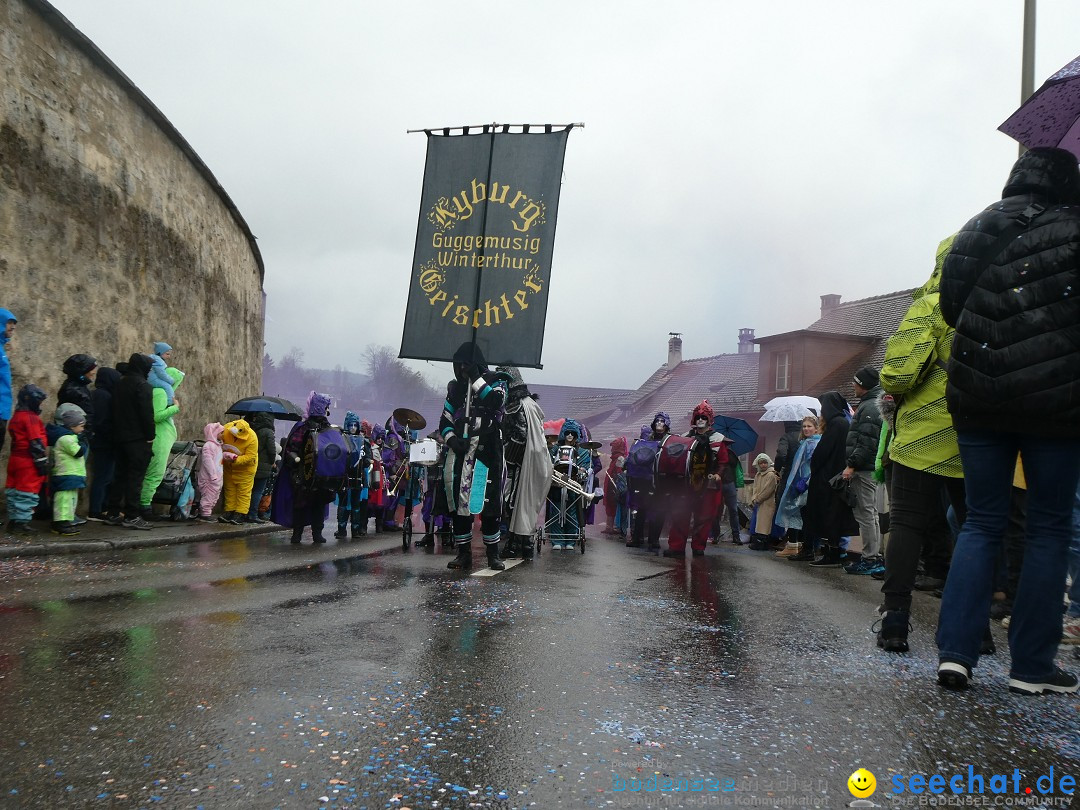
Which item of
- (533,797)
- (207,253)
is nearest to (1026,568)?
(533,797)

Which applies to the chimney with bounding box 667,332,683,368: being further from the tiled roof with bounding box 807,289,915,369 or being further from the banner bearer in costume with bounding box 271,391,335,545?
the banner bearer in costume with bounding box 271,391,335,545

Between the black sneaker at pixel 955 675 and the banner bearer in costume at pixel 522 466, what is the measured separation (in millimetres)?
5552

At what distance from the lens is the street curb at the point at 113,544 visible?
782 centimetres

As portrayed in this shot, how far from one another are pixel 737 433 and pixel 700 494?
2.35 m

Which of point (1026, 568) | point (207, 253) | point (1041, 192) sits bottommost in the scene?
point (1026, 568)

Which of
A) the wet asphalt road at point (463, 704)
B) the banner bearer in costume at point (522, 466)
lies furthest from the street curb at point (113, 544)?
the banner bearer in costume at point (522, 466)

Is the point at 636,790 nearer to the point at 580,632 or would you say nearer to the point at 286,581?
the point at 580,632

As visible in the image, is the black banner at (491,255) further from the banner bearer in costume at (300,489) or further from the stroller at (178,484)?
the stroller at (178,484)

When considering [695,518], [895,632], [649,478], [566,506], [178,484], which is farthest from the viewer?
[649,478]

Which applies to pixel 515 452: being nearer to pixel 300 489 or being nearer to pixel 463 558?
pixel 463 558

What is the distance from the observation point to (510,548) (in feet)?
32.7

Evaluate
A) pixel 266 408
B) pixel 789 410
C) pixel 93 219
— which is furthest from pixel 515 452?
pixel 93 219

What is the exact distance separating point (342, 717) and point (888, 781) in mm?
1652

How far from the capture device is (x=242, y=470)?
12969mm
